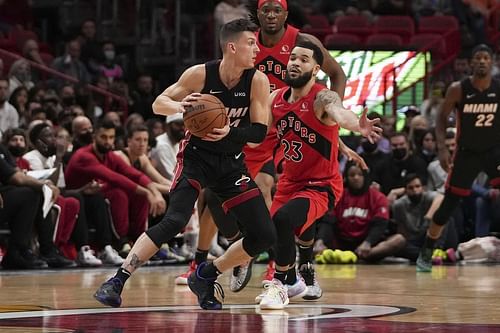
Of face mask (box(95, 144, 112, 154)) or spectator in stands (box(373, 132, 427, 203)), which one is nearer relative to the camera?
face mask (box(95, 144, 112, 154))

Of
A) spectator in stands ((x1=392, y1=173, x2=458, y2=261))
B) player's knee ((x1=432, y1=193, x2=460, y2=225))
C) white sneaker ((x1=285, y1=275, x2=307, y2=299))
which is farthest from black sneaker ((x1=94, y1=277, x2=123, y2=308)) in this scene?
spectator in stands ((x1=392, y1=173, x2=458, y2=261))

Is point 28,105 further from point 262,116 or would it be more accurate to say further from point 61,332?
point 61,332

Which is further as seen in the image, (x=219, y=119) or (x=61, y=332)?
(x=219, y=119)

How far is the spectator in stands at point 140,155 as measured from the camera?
43.5ft

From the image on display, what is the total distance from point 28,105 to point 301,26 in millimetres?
6534

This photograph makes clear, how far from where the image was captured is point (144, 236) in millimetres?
6980

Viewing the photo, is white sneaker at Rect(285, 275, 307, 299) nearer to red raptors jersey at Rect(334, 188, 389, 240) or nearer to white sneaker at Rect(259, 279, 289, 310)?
white sneaker at Rect(259, 279, 289, 310)

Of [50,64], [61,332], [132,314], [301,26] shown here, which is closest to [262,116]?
[132,314]

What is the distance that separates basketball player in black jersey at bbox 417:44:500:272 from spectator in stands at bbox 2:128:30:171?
4.30m

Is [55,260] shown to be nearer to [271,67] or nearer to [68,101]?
[271,67]

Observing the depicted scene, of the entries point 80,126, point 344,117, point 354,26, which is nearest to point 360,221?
point 80,126

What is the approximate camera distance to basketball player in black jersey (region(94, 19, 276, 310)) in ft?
22.8

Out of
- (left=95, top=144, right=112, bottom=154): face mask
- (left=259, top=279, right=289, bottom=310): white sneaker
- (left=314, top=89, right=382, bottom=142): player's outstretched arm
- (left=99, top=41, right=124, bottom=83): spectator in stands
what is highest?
(left=99, top=41, right=124, bottom=83): spectator in stands

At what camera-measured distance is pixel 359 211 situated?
13680mm
